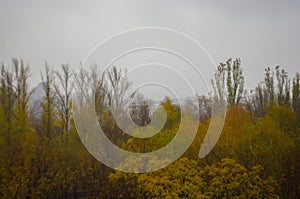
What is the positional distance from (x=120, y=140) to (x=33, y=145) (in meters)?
3.49

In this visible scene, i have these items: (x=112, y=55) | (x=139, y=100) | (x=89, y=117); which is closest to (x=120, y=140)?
(x=89, y=117)

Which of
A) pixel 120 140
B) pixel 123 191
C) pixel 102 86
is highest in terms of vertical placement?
pixel 102 86

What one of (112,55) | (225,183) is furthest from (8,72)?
(225,183)

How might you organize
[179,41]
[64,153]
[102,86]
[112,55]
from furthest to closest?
[102,86] → [64,153] → [179,41] → [112,55]

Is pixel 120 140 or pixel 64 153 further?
pixel 120 140

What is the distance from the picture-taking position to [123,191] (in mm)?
9836

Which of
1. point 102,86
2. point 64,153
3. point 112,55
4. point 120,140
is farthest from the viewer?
point 102,86

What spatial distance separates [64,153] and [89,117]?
2.08 metres

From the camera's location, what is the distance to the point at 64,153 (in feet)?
36.1

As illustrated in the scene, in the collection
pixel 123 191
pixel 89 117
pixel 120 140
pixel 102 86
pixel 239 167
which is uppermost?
pixel 102 86

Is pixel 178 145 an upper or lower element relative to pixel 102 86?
lower

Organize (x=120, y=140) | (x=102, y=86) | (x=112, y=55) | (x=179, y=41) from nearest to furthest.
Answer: (x=112, y=55) < (x=179, y=41) < (x=120, y=140) < (x=102, y=86)

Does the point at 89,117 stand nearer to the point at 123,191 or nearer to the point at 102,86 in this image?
the point at 102,86

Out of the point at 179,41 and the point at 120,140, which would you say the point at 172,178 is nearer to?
the point at 120,140
